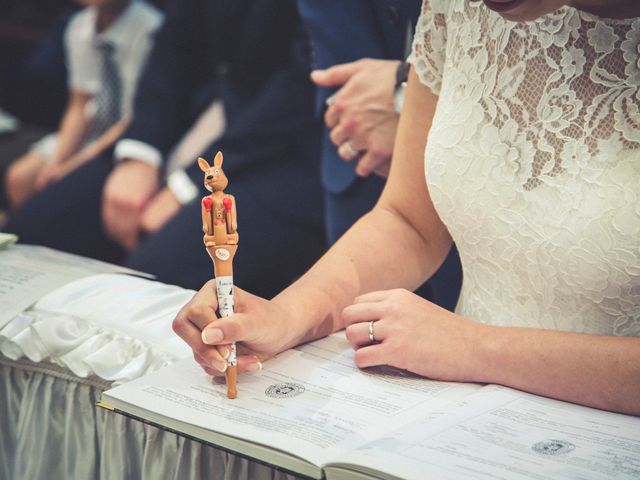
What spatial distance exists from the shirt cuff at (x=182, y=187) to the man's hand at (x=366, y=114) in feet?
2.98

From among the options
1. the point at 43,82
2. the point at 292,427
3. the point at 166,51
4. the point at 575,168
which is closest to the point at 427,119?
the point at 575,168

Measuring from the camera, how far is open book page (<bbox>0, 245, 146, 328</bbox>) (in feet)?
3.84

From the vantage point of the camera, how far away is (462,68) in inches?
47.4

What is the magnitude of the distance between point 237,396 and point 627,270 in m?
0.48

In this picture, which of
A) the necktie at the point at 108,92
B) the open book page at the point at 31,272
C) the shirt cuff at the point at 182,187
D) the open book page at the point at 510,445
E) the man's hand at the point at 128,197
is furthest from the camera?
the necktie at the point at 108,92

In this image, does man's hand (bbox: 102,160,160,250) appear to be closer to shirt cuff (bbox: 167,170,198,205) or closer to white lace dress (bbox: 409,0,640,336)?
shirt cuff (bbox: 167,170,198,205)

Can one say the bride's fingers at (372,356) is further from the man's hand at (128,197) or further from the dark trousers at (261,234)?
the man's hand at (128,197)

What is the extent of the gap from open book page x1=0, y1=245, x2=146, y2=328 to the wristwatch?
570mm

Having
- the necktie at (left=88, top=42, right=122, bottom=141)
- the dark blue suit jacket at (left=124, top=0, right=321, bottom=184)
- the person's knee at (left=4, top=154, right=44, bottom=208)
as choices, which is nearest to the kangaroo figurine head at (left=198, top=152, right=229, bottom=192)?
A: the dark blue suit jacket at (left=124, top=0, right=321, bottom=184)

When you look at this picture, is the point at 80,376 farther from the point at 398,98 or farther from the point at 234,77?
the point at 234,77

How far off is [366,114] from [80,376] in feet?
2.44

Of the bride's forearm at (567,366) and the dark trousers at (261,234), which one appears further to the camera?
the dark trousers at (261,234)

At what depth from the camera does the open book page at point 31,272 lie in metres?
1.17

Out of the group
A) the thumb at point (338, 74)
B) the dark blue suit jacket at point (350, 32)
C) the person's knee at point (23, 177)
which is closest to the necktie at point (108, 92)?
the person's knee at point (23, 177)
